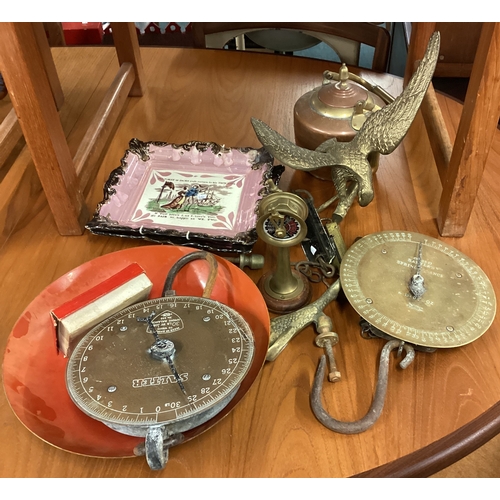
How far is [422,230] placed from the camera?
2.64 ft

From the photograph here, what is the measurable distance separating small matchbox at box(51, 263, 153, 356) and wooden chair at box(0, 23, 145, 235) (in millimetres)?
210

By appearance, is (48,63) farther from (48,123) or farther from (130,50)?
(48,123)

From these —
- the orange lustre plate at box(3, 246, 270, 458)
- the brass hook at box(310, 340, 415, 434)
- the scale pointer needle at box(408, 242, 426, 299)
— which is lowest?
the brass hook at box(310, 340, 415, 434)

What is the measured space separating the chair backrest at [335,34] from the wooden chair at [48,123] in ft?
1.09

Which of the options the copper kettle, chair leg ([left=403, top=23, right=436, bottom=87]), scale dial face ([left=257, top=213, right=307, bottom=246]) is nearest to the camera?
scale dial face ([left=257, top=213, right=307, bottom=246])

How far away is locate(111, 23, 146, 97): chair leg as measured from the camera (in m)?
1.10

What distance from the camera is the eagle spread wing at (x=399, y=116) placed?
696mm

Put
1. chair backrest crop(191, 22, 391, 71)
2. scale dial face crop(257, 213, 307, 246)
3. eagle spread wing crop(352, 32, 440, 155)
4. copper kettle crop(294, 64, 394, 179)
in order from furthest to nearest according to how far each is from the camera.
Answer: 1. chair backrest crop(191, 22, 391, 71)
2. copper kettle crop(294, 64, 394, 179)
3. eagle spread wing crop(352, 32, 440, 155)
4. scale dial face crop(257, 213, 307, 246)

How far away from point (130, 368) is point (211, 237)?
272mm

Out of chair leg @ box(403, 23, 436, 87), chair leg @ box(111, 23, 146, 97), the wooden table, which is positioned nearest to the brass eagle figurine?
the wooden table

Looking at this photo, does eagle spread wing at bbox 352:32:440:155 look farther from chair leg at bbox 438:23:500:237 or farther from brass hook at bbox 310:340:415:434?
brass hook at bbox 310:340:415:434

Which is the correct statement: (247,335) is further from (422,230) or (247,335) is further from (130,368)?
(422,230)

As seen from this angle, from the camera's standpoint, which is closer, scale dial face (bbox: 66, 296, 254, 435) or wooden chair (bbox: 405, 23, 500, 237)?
scale dial face (bbox: 66, 296, 254, 435)

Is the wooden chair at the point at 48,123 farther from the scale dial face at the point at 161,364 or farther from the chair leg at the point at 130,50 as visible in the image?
the scale dial face at the point at 161,364
